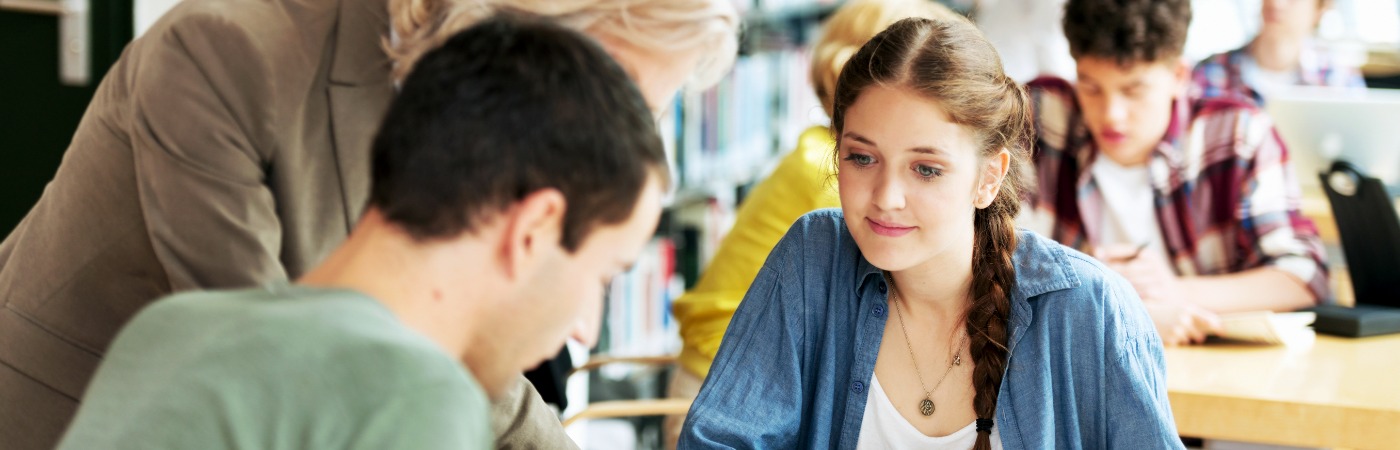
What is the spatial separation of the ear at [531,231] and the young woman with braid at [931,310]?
76 centimetres

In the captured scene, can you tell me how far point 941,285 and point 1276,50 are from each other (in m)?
2.99

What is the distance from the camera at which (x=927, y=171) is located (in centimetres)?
157

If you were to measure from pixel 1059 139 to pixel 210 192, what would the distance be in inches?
69.6

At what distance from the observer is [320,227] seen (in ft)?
4.45

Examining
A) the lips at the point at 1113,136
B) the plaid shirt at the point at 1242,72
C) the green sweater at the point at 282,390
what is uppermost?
the green sweater at the point at 282,390

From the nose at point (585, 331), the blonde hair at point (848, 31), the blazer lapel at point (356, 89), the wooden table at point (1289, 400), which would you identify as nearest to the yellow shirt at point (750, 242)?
the blonde hair at point (848, 31)

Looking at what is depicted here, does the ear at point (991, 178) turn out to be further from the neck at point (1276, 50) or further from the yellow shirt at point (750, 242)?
the neck at point (1276, 50)

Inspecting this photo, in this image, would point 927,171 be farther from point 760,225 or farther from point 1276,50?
point 1276,50

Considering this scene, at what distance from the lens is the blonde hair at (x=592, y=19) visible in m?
1.26

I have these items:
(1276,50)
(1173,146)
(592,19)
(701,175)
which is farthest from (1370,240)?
(1276,50)

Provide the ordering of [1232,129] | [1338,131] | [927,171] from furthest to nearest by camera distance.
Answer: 1. [1338,131]
2. [1232,129]
3. [927,171]

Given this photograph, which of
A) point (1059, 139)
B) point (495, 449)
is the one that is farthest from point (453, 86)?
point (1059, 139)

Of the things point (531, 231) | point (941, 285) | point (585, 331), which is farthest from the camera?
point (941, 285)

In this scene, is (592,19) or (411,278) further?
(592,19)
